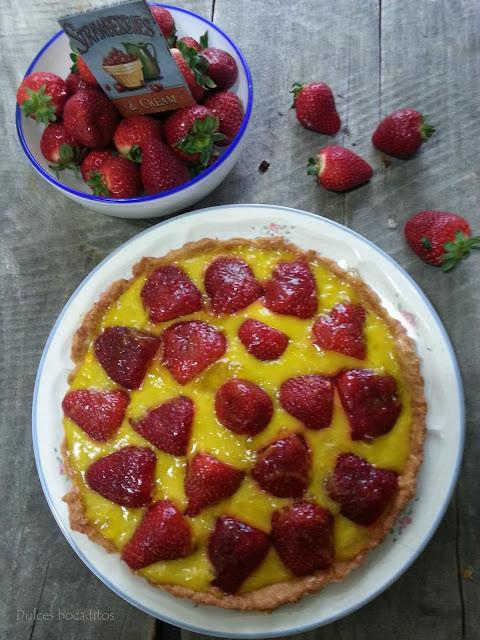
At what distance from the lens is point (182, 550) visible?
5.04 feet

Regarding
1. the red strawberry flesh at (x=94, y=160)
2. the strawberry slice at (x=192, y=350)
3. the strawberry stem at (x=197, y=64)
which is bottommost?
the strawberry slice at (x=192, y=350)

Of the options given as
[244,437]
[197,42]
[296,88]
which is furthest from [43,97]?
[244,437]

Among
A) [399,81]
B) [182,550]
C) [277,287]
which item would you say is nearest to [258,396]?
[277,287]

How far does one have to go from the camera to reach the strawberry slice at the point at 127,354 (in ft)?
5.50

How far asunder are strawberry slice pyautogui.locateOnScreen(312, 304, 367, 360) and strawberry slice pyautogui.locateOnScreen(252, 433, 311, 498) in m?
0.28

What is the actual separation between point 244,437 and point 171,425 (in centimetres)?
20

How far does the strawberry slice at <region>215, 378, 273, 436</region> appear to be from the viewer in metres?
1.55

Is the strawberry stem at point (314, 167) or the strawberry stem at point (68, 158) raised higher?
the strawberry stem at point (68, 158)

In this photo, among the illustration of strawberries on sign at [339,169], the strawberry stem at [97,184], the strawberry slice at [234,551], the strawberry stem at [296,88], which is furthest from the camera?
the strawberry stem at [296,88]

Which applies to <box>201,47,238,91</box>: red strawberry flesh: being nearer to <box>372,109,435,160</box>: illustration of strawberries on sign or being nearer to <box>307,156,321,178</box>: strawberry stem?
<box>307,156,321,178</box>: strawberry stem

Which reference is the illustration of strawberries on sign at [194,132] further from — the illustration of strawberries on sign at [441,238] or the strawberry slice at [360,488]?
the strawberry slice at [360,488]

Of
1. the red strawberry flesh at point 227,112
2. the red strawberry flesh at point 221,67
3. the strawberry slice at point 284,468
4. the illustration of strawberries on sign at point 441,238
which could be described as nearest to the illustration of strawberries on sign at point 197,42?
the red strawberry flesh at point 221,67

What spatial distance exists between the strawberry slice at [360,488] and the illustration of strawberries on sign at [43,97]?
4.61 feet

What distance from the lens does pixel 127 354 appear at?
5.52 feet
